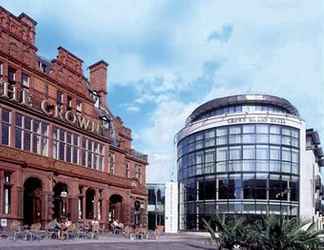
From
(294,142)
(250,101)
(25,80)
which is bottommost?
(294,142)

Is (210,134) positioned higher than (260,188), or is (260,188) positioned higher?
(210,134)

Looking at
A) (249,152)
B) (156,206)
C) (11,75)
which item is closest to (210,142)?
(249,152)

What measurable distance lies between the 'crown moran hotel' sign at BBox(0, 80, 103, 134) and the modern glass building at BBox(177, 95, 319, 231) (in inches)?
853

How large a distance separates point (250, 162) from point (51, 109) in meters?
29.3

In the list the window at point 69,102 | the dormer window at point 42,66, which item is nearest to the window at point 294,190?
the window at point 69,102

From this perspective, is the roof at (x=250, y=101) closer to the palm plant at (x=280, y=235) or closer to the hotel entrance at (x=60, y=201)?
the hotel entrance at (x=60, y=201)

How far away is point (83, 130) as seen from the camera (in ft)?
125

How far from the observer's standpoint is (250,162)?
190ft

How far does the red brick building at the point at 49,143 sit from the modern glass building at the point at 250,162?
16078 mm

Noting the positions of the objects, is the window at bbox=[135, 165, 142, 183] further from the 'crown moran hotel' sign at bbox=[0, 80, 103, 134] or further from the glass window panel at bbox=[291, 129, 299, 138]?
the glass window panel at bbox=[291, 129, 299, 138]

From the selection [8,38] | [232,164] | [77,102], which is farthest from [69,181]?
[232,164]

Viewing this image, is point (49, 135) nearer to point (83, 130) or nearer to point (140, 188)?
point (83, 130)

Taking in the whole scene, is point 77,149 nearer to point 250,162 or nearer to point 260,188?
point 250,162

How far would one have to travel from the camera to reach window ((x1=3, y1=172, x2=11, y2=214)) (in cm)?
2945
